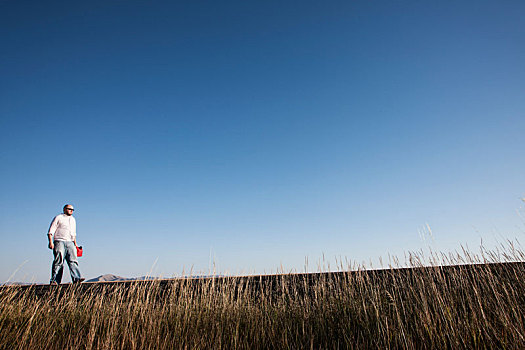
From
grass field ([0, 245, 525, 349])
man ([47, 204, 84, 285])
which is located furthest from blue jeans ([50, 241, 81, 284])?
grass field ([0, 245, 525, 349])

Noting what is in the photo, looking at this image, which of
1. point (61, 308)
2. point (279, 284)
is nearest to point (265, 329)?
point (279, 284)

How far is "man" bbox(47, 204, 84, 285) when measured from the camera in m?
5.50

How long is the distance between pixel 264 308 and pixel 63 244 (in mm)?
4227

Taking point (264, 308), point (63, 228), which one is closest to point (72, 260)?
point (63, 228)

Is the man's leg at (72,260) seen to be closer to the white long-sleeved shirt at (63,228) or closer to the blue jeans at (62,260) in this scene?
the blue jeans at (62,260)

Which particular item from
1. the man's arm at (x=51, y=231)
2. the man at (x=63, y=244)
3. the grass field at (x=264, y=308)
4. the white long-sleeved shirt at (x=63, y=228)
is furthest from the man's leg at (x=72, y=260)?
the grass field at (x=264, y=308)

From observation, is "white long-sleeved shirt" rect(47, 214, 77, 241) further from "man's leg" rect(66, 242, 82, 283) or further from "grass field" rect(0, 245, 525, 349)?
"grass field" rect(0, 245, 525, 349)

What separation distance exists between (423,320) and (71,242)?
617 centimetres

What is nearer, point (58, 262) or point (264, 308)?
point (264, 308)

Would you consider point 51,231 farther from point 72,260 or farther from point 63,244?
point 72,260

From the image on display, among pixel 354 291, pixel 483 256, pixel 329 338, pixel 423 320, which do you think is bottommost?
pixel 329 338

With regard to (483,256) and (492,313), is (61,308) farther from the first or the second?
(483,256)

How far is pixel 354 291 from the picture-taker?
13.9 ft

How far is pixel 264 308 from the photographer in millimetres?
4234
